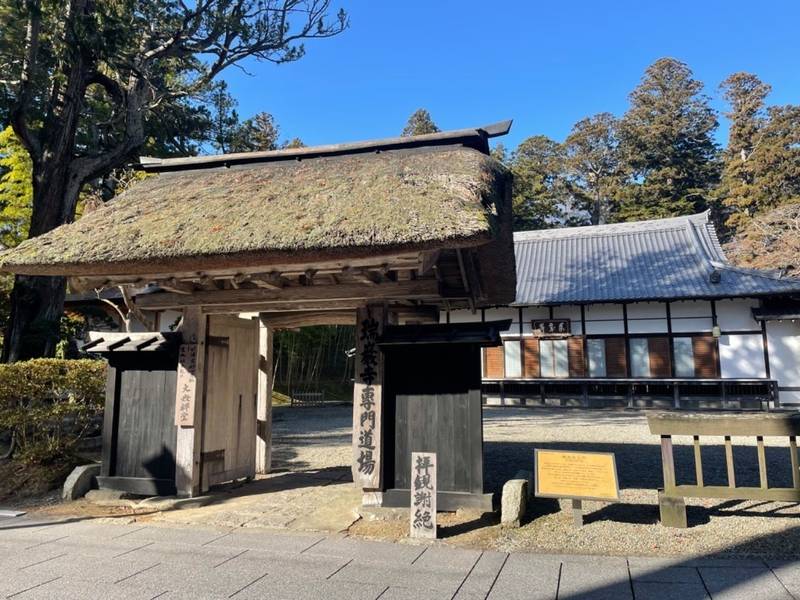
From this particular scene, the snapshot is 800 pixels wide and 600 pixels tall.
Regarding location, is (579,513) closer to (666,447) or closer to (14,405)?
(666,447)

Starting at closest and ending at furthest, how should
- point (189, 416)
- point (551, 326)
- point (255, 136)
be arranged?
point (189, 416) → point (551, 326) → point (255, 136)

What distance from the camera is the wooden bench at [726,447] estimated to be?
188 inches

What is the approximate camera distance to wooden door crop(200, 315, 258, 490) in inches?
260

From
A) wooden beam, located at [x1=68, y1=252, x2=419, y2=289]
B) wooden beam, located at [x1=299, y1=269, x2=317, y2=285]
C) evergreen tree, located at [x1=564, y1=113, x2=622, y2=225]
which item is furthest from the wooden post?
evergreen tree, located at [x1=564, y1=113, x2=622, y2=225]

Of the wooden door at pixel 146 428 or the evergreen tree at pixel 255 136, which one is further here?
the evergreen tree at pixel 255 136

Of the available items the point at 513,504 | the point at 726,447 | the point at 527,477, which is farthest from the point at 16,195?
the point at 726,447

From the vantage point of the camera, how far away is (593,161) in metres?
39.8

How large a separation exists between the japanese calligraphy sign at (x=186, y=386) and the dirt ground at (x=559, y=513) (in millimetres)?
1025

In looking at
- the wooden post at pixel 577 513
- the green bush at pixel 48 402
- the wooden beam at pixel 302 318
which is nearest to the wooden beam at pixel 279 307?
the wooden beam at pixel 302 318

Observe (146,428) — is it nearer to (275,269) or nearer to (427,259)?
(275,269)

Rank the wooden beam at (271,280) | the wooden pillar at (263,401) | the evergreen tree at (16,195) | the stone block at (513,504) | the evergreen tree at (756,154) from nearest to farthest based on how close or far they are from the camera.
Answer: the stone block at (513,504)
the wooden beam at (271,280)
the wooden pillar at (263,401)
the evergreen tree at (16,195)
the evergreen tree at (756,154)

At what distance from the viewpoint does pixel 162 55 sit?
516 inches

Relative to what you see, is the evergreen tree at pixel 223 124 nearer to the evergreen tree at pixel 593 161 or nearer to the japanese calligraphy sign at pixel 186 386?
the japanese calligraphy sign at pixel 186 386

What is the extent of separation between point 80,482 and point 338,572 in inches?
170
